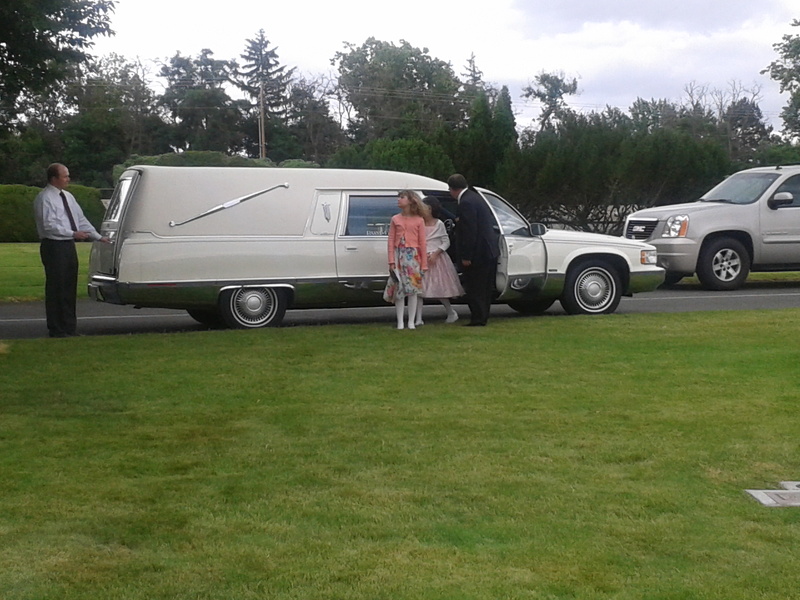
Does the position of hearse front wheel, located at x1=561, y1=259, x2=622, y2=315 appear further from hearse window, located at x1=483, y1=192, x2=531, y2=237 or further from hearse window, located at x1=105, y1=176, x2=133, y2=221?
hearse window, located at x1=105, y1=176, x2=133, y2=221

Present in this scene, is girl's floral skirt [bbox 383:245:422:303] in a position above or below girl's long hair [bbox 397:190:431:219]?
below

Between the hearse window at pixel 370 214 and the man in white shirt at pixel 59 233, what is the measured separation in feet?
9.67

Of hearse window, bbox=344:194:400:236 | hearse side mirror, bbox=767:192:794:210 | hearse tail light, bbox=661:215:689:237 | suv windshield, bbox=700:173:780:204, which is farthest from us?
suv windshield, bbox=700:173:780:204

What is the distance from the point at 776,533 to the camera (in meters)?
5.27

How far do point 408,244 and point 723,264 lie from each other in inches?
337

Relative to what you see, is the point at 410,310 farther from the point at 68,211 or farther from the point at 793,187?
the point at 793,187

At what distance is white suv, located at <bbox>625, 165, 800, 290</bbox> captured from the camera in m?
19.7

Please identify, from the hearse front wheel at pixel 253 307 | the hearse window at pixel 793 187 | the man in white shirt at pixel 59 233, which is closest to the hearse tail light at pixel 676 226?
the hearse window at pixel 793 187

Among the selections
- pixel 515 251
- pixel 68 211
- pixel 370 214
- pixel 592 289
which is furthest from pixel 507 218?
pixel 68 211

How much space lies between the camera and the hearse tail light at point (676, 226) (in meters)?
19.6

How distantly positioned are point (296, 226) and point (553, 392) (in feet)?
17.7

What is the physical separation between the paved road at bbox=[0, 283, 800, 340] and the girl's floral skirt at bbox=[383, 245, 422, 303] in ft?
4.67

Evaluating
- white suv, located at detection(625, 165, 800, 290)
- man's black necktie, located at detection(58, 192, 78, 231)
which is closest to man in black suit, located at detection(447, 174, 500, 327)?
man's black necktie, located at detection(58, 192, 78, 231)

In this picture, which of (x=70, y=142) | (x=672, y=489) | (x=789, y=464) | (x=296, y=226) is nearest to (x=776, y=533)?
(x=672, y=489)
